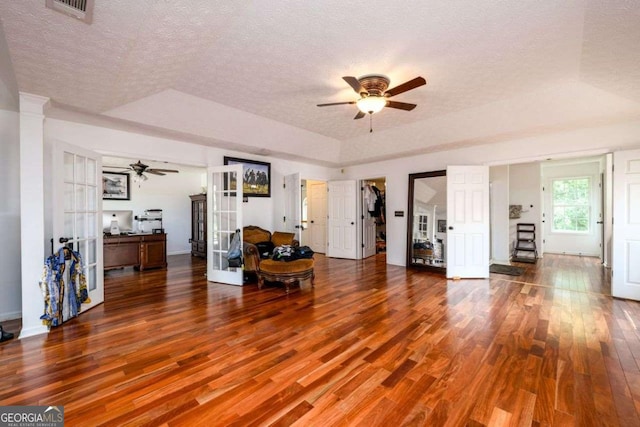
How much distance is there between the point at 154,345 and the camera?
2.47 metres

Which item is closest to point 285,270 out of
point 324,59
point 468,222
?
point 324,59

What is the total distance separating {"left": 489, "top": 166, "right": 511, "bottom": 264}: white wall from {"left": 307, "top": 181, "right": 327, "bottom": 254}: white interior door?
4.25 meters

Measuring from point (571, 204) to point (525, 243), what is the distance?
6.14 feet

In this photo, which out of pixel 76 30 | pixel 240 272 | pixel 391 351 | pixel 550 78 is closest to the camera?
pixel 76 30

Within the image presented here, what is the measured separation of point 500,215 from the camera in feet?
21.4

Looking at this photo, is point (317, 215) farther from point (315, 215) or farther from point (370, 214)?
point (370, 214)

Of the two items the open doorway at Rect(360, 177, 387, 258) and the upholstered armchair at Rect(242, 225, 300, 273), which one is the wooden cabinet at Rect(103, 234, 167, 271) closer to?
the upholstered armchair at Rect(242, 225, 300, 273)

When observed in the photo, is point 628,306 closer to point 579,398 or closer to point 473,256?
point 473,256

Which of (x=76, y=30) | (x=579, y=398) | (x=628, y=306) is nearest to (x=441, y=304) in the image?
(x=579, y=398)

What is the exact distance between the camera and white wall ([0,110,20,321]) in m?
3.09

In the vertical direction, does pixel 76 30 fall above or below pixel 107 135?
above

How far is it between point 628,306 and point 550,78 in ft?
10.1

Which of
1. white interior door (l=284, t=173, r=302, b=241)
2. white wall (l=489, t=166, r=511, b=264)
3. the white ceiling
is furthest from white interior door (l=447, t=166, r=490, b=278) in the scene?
white interior door (l=284, t=173, r=302, b=241)

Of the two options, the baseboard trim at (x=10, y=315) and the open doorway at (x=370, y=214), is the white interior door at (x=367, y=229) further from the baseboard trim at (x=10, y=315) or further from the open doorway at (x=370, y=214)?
the baseboard trim at (x=10, y=315)
